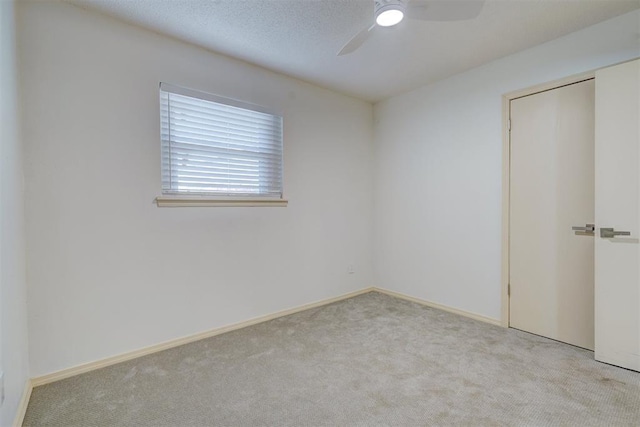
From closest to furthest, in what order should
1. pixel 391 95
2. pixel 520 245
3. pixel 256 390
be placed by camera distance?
→ 1. pixel 256 390
2. pixel 520 245
3. pixel 391 95

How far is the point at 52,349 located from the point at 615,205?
13.2ft

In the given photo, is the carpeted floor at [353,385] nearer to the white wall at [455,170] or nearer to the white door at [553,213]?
the white door at [553,213]

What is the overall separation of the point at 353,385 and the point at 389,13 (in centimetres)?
221

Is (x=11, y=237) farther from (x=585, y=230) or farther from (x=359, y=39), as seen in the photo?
(x=585, y=230)

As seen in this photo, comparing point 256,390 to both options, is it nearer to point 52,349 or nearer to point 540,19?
point 52,349

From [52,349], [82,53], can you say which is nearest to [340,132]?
[82,53]

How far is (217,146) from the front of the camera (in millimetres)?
2793

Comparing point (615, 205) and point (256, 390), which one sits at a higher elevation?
point (615, 205)

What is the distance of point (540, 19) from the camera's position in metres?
2.28

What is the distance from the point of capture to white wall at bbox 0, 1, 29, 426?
1.48 meters

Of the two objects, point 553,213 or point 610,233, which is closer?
point 610,233

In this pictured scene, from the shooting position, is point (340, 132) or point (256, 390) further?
point (340, 132)

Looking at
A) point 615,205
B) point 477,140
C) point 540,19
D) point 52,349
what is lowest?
point 52,349

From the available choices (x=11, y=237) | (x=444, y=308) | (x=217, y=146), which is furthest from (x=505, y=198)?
(x=11, y=237)
